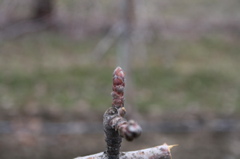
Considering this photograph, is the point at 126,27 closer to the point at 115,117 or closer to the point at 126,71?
the point at 126,71

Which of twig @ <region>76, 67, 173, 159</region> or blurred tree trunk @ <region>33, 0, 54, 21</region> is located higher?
blurred tree trunk @ <region>33, 0, 54, 21</region>

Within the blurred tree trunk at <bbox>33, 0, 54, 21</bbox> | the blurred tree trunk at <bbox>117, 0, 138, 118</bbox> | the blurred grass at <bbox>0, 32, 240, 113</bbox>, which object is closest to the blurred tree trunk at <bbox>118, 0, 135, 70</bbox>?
the blurred tree trunk at <bbox>117, 0, 138, 118</bbox>

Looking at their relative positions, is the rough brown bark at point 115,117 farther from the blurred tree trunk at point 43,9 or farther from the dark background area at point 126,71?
the blurred tree trunk at point 43,9

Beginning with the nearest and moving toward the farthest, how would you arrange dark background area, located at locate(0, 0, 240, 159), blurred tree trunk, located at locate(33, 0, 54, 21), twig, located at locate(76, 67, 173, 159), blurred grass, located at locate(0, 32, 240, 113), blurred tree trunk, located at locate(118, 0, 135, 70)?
twig, located at locate(76, 67, 173, 159) → blurred tree trunk, located at locate(118, 0, 135, 70) → dark background area, located at locate(0, 0, 240, 159) → blurred grass, located at locate(0, 32, 240, 113) → blurred tree trunk, located at locate(33, 0, 54, 21)

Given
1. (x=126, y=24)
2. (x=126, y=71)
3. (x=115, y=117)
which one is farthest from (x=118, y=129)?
(x=126, y=71)

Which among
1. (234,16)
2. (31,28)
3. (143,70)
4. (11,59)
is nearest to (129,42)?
(143,70)

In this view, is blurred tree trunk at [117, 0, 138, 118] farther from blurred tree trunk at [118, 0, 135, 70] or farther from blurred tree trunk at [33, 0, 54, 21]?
blurred tree trunk at [33, 0, 54, 21]

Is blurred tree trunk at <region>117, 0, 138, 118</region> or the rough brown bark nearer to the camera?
the rough brown bark
